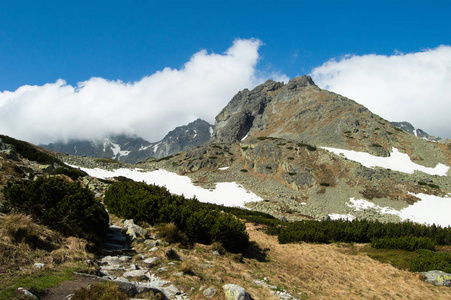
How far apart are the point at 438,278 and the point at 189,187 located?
5100 cm

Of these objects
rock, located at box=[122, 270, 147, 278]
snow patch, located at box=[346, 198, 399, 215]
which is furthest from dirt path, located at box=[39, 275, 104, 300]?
snow patch, located at box=[346, 198, 399, 215]

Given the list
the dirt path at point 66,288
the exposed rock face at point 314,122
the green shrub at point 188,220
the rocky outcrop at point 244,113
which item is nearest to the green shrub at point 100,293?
the dirt path at point 66,288

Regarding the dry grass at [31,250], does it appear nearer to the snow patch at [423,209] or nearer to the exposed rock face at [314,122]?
the snow patch at [423,209]

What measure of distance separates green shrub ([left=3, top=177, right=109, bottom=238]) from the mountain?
120 feet

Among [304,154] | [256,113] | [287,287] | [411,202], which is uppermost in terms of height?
[256,113]

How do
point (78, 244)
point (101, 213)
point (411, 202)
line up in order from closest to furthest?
point (78, 244) → point (101, 213) → point (411, 202)

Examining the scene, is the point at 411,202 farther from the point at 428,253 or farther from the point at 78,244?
the point at 78,244

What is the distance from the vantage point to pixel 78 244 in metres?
9.55

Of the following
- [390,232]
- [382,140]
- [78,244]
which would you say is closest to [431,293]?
[390,232]

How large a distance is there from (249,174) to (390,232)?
49382 millimetres

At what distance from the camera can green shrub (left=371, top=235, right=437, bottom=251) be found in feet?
54.2

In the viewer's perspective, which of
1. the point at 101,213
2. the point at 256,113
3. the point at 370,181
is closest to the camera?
the point at 101,213

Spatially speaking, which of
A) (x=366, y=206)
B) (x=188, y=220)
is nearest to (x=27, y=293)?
(x=188, y=220)

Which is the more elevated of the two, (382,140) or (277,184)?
(382,140)
